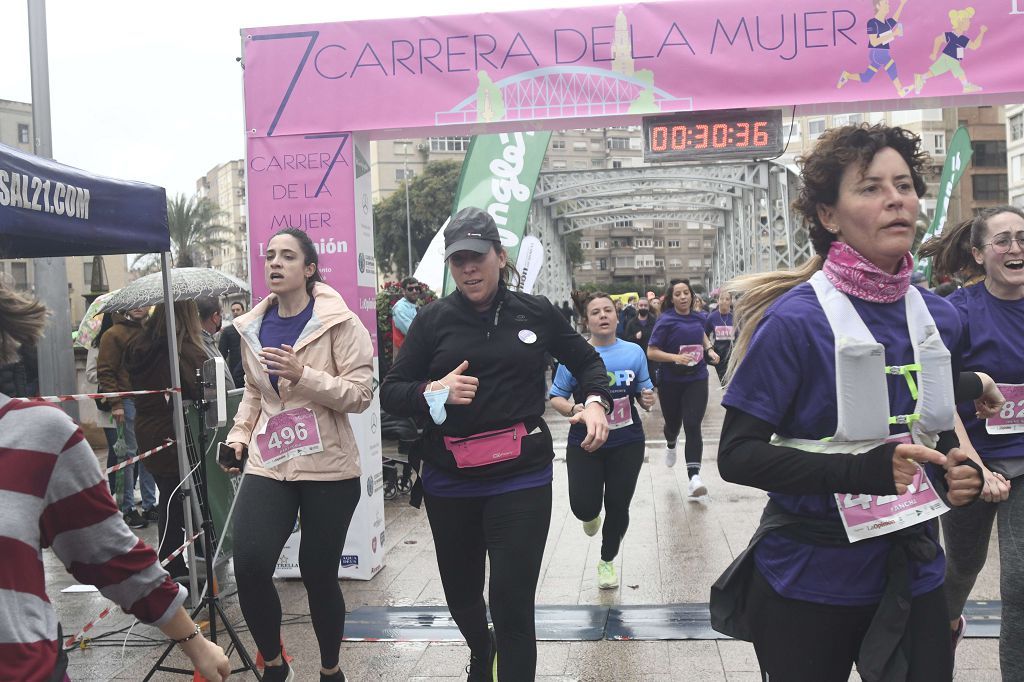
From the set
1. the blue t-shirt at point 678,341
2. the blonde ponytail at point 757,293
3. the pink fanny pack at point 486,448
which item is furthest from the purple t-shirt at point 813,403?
the blue t-shirt at point 678,341

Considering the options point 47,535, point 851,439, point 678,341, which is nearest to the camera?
point 47,535

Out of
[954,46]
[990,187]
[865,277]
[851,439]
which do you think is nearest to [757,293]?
[865,277]

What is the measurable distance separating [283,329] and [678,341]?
19.0ft

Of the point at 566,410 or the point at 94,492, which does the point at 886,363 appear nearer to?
the point at 94,492

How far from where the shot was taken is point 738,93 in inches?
266

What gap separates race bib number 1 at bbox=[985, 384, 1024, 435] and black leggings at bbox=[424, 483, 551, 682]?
72.1 inches

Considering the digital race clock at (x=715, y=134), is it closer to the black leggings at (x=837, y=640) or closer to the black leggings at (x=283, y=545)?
the black leggings at (x=283, y=545)

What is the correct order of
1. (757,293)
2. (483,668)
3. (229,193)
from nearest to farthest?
(757,293), (483,668), (229,193)

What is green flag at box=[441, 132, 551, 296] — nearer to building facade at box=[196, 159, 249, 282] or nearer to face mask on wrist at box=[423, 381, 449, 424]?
face mask on wrist at box=[423, 381, 449, 424]

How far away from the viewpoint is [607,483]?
21.2 ft

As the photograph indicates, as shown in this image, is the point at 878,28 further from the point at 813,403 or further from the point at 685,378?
the point at 813,403

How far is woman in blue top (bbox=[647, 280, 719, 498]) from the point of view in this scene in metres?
9.48

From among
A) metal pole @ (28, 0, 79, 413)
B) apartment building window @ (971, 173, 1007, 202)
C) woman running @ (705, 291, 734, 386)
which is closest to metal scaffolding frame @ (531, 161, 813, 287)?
woman running @ (705, 291, 734, 386)

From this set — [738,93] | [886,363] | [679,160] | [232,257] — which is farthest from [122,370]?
[232,257]
